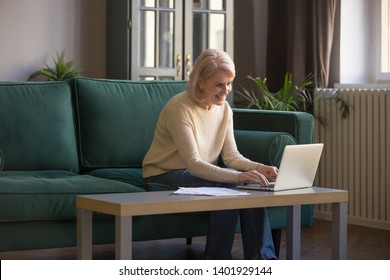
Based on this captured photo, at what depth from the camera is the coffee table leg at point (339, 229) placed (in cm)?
331

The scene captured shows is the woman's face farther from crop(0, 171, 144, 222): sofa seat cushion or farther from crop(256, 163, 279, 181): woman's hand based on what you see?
crop(0, 171, 144, 222): sofa seat cushion

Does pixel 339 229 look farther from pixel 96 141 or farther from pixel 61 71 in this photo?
pixel 61 71

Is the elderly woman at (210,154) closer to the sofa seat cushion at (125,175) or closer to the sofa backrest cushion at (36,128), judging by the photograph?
the sofa seat cushion at (125,175)

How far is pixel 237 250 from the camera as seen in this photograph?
4508 mm

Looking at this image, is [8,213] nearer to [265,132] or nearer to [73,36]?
[265,132]

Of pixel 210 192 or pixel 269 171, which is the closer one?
pixel 210 192

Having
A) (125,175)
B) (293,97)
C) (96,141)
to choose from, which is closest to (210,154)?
(125,175)

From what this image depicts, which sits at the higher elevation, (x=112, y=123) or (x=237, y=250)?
(x=112, y=123)

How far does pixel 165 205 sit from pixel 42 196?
74 centimetres

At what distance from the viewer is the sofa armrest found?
4121 millimetres

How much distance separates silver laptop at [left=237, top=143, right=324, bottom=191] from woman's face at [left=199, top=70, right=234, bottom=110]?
436 millimetres

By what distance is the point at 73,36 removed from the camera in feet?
19.7

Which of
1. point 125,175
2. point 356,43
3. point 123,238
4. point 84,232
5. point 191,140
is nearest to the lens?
point 123,238
